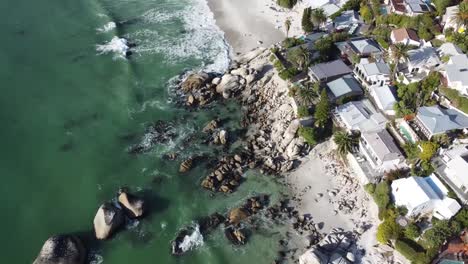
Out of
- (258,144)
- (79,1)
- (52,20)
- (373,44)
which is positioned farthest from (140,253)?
(79,1)

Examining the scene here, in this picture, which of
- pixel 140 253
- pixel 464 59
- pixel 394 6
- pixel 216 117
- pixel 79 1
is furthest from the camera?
A: pixel 79 1

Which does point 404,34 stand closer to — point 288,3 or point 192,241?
point 288,3

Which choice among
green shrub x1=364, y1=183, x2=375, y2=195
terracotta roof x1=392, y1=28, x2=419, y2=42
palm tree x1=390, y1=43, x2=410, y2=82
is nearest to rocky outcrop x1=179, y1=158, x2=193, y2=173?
green shrub x1=364, y1=183, x2=375, y2=195

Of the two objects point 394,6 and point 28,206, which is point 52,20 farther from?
point 394,6

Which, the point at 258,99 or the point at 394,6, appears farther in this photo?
the point at 394,6

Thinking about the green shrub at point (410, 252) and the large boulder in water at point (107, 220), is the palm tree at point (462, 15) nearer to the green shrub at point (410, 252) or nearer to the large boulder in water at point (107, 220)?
the green shrub at point (410, 252)

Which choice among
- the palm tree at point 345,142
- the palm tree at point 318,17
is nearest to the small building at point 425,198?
the palm tree at point 345,142
